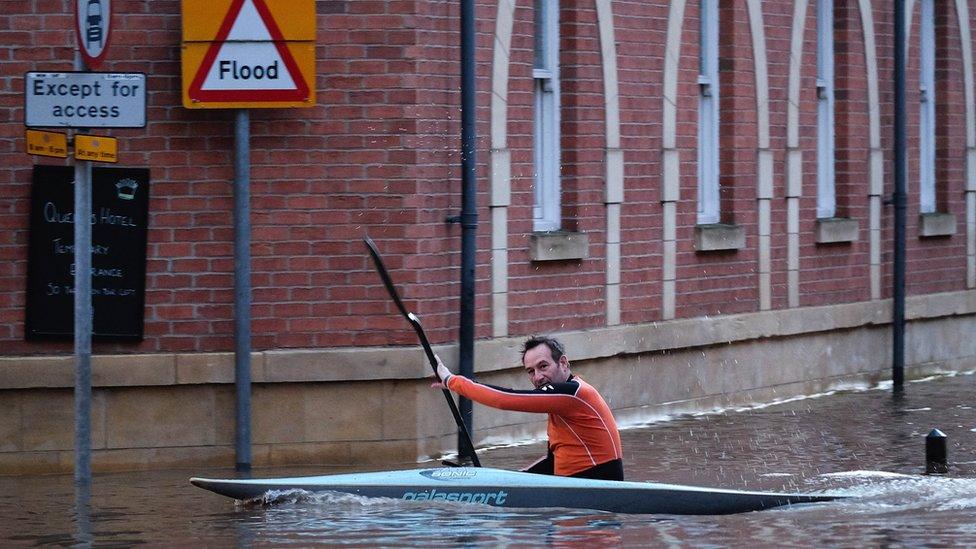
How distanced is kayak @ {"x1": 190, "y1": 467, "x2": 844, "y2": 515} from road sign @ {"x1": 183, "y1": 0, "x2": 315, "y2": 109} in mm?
2781

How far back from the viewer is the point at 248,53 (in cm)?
1331

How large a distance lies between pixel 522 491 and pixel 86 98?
10.9ft

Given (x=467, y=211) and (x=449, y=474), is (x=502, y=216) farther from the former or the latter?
(x=449, y=474)

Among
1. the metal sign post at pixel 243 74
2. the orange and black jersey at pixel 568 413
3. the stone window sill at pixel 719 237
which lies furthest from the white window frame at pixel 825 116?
the orange and black jersey at pixel 568 413

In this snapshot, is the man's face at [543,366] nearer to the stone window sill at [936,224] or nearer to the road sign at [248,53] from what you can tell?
the road sign at [248,53]

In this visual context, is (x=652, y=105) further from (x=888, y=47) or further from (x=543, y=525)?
(x=543, y=525)

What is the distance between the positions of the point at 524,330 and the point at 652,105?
279 centimetres

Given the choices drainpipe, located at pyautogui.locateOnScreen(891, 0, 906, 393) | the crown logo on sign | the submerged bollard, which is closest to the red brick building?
the crown logo on sign

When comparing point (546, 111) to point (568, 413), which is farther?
point (546, 111)

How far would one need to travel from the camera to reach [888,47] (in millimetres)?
21578

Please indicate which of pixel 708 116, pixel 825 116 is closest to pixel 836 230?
pixel 825 116

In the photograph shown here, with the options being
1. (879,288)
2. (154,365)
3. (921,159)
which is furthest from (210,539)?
(921,159)

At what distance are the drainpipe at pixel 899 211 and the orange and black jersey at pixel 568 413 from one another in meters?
9.78

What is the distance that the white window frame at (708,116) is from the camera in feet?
61.4
